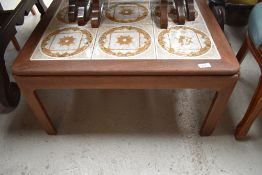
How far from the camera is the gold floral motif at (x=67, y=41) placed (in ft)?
2.77

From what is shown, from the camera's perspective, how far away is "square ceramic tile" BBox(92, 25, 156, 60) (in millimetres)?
824

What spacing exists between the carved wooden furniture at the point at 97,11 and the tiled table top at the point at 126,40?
0.03 metres

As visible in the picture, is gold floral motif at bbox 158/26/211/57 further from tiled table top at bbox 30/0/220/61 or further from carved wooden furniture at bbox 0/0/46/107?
carved wooden furniture at bbox 0/0/46/107

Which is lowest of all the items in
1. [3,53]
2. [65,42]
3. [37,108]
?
[37,108]

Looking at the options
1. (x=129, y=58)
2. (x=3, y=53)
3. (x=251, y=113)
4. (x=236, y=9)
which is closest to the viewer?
(x=129, y=58)

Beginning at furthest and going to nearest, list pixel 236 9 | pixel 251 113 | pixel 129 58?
pixel 236 9
pixel 251 113
pixel 129 58

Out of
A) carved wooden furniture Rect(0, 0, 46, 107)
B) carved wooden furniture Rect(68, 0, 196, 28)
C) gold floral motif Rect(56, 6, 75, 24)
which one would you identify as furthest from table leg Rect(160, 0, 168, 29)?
carved wooden furniture Rect(0, 0, 46, 107)

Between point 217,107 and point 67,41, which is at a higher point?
point 67,41

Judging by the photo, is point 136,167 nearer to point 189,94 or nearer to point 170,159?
point 170,159

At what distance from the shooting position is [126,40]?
89 centimetres

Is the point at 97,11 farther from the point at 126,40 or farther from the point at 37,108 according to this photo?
the point at 37,108

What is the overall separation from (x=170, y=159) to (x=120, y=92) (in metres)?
0.47

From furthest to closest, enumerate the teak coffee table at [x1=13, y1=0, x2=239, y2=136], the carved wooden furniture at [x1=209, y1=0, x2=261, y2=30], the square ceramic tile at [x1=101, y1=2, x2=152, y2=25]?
the carved wooden furniture at [x1=209, y1=0, x2=261, y2=30] → the square ceramic tile at [x1=101, y1=2, x2=152, y2=25] → the teak coffee table at [x1=13, y1=0, x2=239, y2=136]

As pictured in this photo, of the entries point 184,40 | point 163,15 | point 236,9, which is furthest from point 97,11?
point 236,9
